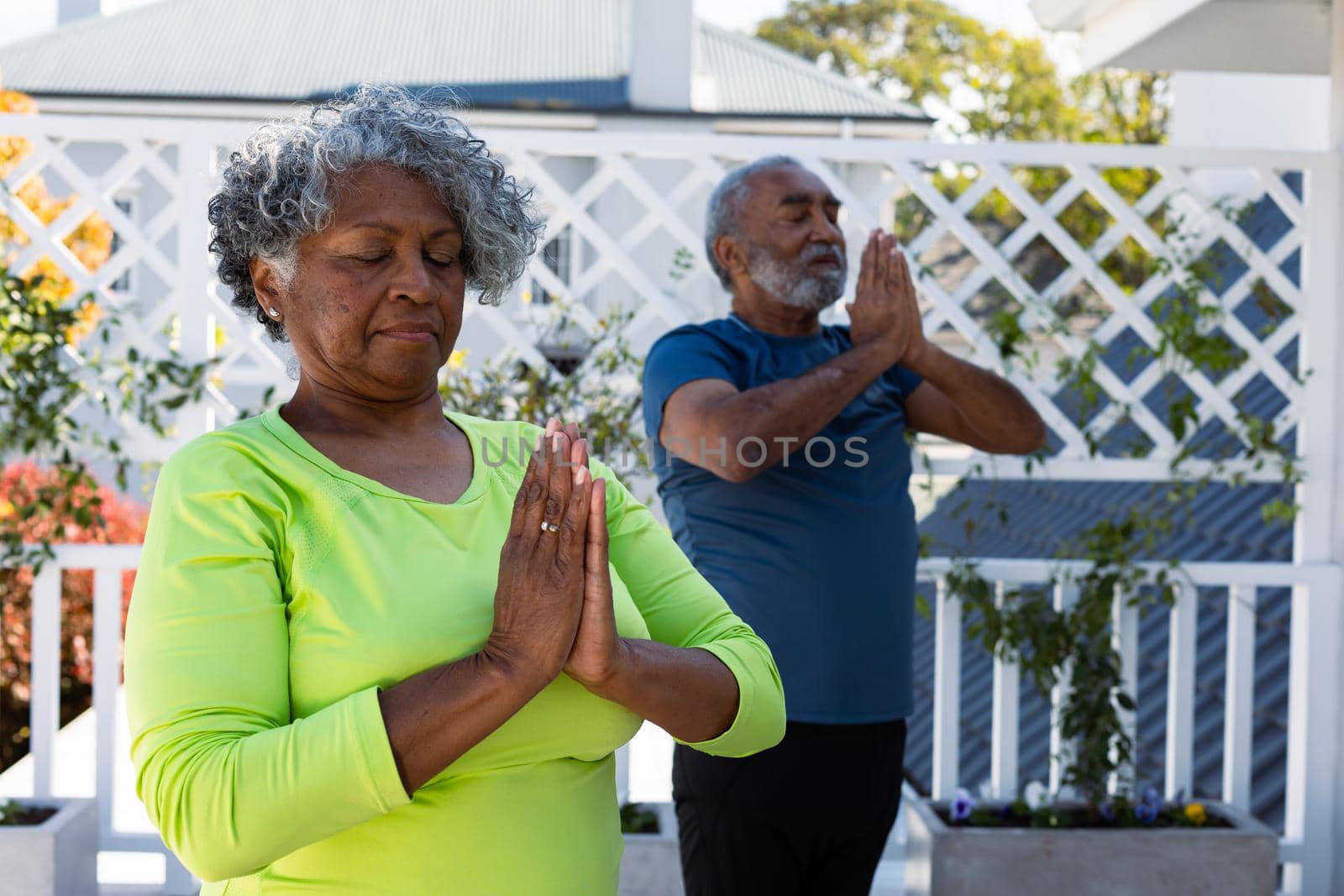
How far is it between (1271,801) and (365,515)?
3307 millimetres

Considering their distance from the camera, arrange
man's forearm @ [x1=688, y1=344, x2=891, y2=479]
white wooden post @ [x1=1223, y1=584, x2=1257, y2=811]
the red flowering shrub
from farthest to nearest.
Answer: the red flowering shrub, white wooden post @ [x1=1223, y1=584, x2=1257, y2=811], man's forearm @ [x1=688, y1=344, x2=891, y2=479]

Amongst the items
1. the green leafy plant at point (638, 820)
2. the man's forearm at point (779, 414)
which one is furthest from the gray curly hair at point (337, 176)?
the green leafy plant at point (638, 820)

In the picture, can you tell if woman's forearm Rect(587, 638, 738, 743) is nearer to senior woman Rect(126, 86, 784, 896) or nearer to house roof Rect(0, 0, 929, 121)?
senior woman Rect(126, 86, 784, 896)

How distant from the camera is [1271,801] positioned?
377cm

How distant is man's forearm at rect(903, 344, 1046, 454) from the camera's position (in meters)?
2.38

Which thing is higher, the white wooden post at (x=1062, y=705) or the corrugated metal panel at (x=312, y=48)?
the corrugated metal panel at (x=312, y=48)

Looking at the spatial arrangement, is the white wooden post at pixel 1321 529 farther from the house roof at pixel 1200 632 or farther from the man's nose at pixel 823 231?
the man's nose at pixel 823 231

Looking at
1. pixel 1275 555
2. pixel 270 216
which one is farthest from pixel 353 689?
pixel 1275 555

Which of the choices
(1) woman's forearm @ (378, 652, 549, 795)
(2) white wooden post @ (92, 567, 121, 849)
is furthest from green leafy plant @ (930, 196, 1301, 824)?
(1) woman's forearm @ (378, 652, 549, 795)

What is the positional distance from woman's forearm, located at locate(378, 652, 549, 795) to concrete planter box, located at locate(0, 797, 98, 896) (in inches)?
86.3

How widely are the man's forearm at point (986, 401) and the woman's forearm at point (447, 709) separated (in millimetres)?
1368

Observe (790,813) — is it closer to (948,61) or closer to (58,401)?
(58,401)

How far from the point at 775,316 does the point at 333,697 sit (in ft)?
4.74

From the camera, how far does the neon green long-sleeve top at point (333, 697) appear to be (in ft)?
3.56
